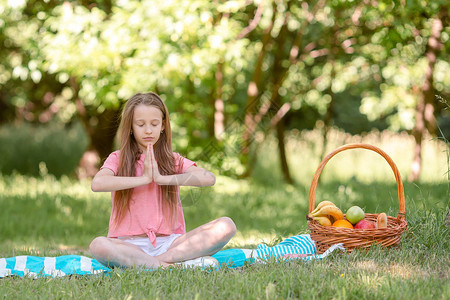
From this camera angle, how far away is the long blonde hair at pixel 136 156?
346cm

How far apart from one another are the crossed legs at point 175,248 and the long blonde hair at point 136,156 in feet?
0.79

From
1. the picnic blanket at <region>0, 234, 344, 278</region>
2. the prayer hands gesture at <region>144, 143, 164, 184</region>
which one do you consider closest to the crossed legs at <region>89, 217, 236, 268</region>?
the picnic blanket at <region>0, 234, 344, 278</region>

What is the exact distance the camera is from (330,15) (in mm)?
8773

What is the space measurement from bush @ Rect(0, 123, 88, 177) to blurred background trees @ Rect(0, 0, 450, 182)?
0.34 metres

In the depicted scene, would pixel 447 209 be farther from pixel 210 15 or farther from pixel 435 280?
pixel 210 15

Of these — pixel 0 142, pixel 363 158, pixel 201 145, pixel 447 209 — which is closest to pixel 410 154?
pixel 363 158

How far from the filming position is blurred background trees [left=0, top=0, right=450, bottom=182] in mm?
6445

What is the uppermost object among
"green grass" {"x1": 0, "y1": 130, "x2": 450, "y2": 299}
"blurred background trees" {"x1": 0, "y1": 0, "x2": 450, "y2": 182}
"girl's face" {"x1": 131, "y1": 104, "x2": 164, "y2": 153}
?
"blurred background trees" {"x1": 0, "y1": 0, "x2": 450, "y2": 182}

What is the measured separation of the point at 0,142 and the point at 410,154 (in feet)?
26.8

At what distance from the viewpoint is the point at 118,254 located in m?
3.20

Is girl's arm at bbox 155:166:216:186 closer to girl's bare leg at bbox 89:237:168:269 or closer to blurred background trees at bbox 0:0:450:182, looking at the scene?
girl's bare leg at bbox 89:237:168:269

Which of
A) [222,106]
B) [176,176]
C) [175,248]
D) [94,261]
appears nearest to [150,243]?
[175,248]

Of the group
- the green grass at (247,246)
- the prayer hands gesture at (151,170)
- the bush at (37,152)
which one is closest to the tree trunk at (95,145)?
the bush at (37,152)

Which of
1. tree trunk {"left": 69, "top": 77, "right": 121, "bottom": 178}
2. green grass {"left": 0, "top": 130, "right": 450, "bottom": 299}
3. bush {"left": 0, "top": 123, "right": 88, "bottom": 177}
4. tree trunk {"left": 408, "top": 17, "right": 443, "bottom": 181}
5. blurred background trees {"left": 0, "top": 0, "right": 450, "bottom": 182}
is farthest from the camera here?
bush {"left": 0, "top": 123, "right": 88, "bottom": 177}
